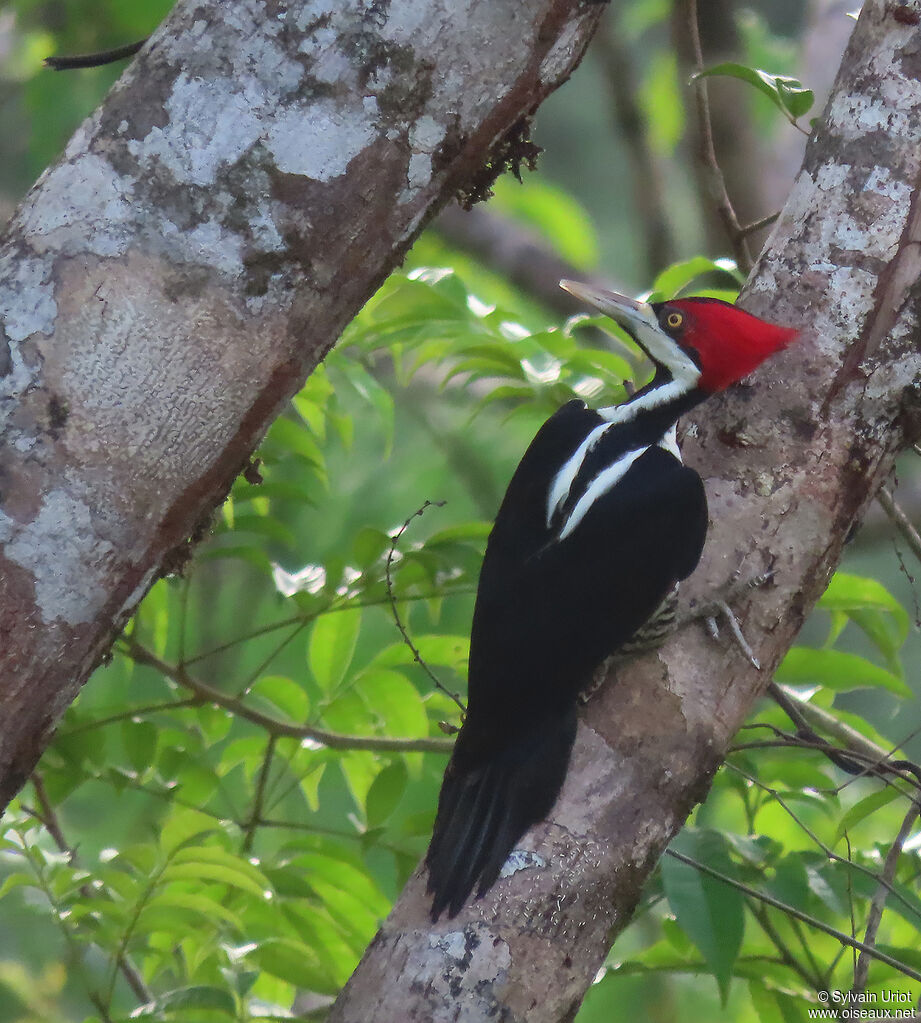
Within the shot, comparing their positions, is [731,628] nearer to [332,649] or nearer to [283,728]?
[332,649]

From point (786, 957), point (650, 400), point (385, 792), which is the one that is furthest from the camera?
point (650, 400)

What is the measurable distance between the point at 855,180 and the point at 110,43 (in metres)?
1.86

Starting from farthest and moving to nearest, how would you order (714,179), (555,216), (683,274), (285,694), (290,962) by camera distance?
(555,216) → (714,179) → (683,274) → (285,694) → (290,962)

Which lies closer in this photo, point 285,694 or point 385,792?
point 385,792

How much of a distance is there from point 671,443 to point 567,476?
0.70ft

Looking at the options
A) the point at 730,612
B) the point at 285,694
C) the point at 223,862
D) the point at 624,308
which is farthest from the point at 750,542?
the point at 223,862

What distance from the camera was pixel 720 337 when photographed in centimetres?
227

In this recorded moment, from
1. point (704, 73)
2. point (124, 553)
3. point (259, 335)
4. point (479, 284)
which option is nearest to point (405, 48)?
point (259, 335)

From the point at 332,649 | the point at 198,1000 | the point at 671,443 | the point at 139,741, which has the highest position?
the point at 671,443

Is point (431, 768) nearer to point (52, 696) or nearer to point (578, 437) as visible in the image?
point (578, 437)

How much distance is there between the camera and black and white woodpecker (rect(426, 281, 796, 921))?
6.48 feet

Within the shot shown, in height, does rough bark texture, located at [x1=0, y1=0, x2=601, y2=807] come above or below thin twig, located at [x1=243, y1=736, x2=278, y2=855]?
above

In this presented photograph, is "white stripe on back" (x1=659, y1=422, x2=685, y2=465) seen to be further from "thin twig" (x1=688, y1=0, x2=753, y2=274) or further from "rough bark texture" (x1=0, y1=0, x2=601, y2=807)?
"rough bark texture" (x1=0, y1=0, x2=601, y2=807)

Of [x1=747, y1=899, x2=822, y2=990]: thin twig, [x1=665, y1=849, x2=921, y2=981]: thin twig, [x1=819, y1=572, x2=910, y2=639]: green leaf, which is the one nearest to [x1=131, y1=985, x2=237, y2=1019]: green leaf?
[x1=665, y1=849, x2=921, y2=981]: thin twig
